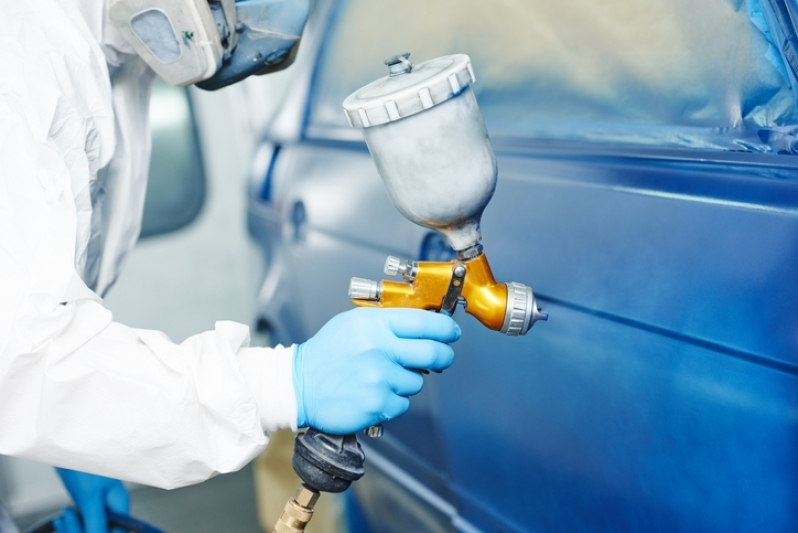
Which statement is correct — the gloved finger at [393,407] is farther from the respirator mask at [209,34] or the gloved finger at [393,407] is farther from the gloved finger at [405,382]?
the respirator mask at [209,34]

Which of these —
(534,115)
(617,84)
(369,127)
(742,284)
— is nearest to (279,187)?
(534,115)

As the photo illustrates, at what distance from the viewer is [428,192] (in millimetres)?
942

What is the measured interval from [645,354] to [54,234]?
80 cm

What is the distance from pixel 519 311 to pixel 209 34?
2.22 feet

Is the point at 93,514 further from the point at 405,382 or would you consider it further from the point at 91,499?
the point at 405,382

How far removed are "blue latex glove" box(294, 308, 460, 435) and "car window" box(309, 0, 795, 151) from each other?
18.3 inches

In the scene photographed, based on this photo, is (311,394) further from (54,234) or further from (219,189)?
(219,189)

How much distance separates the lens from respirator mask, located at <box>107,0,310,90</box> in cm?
122

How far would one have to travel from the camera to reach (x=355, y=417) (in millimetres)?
1081

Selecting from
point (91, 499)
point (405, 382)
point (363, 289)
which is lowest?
point (91, 499)

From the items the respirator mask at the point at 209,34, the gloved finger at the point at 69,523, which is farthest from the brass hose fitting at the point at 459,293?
the gloved finger at the point at 69,523

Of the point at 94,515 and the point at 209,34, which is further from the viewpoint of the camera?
the point at 94,515

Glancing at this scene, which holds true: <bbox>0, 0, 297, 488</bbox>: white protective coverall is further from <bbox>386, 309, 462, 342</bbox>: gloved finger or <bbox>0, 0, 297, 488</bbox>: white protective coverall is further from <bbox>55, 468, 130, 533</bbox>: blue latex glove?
<bbox>55, 468, 130, 533</bbox>: blue latex glove

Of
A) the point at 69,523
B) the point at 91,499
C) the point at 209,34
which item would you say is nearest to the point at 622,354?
the point at 209,34
